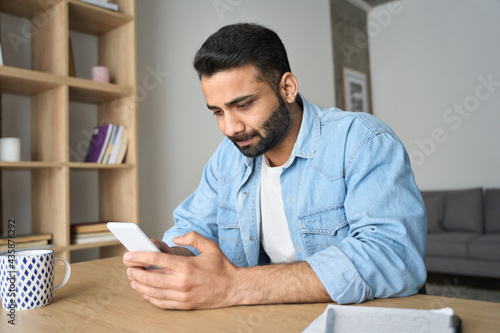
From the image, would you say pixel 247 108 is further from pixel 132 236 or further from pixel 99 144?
pixel 99 144

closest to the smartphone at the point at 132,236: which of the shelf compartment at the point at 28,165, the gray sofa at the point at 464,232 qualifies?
the shelf compartment at the point at 28,165

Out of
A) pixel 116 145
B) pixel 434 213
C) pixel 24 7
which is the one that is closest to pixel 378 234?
pixel 116 145

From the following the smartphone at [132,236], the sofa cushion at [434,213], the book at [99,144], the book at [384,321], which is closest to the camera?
the book at [384,321]

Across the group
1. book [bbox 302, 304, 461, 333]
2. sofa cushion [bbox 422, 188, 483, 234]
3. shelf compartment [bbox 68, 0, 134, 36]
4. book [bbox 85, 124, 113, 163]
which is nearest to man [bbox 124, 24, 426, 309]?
book [bbox 302, 304, 461, 333]

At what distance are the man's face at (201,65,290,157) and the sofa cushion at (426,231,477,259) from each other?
3.06 m

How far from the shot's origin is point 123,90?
7.39ft

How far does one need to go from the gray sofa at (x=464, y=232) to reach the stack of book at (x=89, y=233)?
2.92 meters

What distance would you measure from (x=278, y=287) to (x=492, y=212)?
394 centimetres

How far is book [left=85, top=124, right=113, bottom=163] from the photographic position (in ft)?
7.35

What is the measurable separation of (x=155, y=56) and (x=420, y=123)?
3.36 meters

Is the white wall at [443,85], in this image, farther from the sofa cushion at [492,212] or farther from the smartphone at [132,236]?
the smartphone at [132,236]

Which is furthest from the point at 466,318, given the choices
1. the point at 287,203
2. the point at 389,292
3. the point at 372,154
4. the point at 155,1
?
the point at 155,1

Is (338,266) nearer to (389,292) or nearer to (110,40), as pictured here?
(389,292)

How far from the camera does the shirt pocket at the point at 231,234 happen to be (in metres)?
1.26
